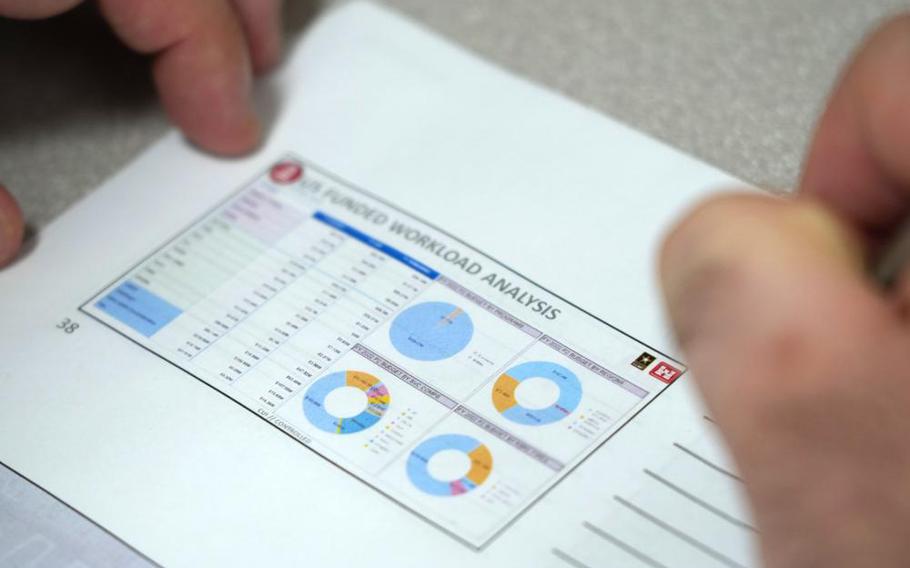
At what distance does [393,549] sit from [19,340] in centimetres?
19

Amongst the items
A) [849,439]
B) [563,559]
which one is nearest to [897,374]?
[849,439]

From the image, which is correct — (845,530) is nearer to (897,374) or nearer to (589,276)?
(897,374)

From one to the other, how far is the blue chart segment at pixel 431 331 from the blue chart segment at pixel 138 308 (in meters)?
0.09

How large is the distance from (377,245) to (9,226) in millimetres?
154

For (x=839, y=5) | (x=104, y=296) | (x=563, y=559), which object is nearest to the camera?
(x=563, y=559)

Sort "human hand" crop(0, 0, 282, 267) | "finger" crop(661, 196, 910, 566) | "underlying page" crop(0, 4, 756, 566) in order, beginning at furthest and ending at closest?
"human hand" crop(0, 0, 282, 267)
"underlying page" crop(0, 4, 756, 566)
"finger" crop(661, 196, 910, 566)

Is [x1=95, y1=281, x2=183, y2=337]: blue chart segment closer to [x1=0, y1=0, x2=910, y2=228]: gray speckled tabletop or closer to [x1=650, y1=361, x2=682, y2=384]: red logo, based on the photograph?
[x1=0, y1=0, x2=910, y2=228]: gray speckled tabletop

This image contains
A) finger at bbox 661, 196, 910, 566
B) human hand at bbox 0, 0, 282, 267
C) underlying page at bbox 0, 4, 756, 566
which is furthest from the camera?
human hand at bbox 0, 0, 282, 267

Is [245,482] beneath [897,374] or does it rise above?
beneath

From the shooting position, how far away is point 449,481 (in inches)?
16.7

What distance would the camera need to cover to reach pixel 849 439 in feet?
0.90

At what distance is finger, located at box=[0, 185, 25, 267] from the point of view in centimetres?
50

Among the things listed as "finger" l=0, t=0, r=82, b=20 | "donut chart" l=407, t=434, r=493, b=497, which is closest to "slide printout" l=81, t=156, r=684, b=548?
"donut chart" l=407, t=434, r=493, b=497

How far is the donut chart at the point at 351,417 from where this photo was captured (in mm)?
443
